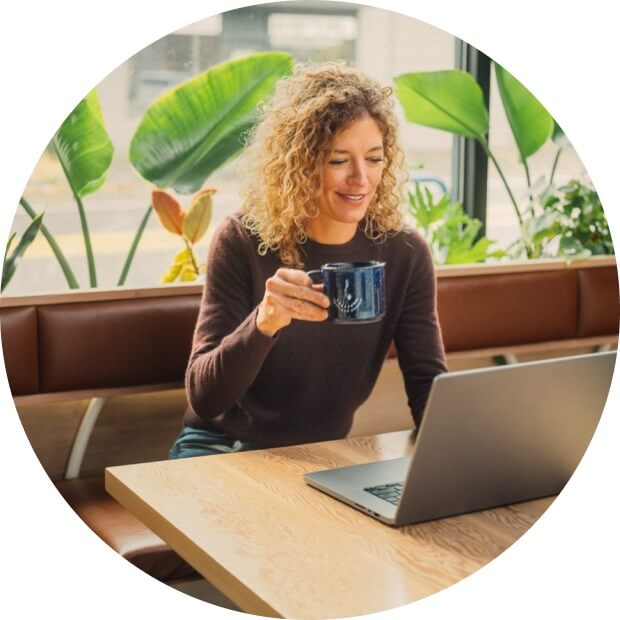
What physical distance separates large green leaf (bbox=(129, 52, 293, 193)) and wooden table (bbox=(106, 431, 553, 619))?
1.21m

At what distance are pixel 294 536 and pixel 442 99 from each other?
2028 millimetres

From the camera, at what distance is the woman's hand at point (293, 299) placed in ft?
5.01

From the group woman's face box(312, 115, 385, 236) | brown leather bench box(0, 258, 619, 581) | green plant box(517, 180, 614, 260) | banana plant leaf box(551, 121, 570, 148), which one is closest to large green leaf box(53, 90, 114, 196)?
brown leather bench box(0, 258, 619, 581)

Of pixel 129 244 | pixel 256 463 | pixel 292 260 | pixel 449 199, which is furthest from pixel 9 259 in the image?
pixel 449 199

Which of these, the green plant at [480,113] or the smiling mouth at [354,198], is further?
the green plant at [480,113]

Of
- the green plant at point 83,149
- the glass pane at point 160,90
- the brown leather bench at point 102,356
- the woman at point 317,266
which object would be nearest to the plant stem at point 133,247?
the glass pane at point 160,90

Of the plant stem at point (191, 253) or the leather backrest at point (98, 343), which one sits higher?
the plant stem at point (191, 253)

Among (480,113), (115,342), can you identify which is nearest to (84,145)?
(115,342)

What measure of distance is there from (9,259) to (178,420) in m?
0.56

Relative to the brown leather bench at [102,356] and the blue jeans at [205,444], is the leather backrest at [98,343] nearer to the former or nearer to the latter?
the brown leather bench at [102,356]

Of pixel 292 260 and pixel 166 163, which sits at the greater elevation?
pixel 166 163

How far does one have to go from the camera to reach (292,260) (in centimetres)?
197

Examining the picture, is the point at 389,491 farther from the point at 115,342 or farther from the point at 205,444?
the point at 115,342

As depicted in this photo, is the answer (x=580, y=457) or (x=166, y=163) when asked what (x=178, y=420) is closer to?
(x=166, y=163)
